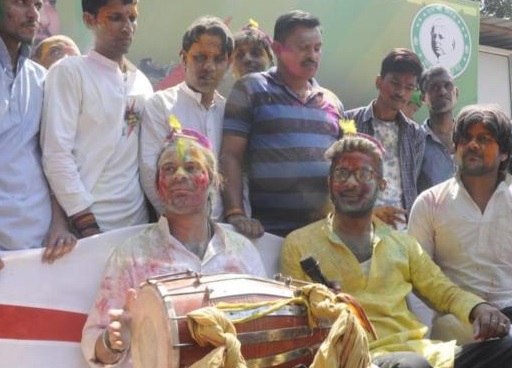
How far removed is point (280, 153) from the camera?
406cm

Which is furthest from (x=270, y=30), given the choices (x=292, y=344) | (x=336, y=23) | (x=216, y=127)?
(x=292, y=344)

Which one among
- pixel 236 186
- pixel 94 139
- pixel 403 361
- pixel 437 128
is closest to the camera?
pixel 403 361

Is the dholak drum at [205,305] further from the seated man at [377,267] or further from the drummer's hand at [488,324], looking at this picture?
the drummer's hand at [488,324]

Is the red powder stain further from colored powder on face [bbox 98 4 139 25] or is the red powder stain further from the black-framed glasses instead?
colored powder on face [bbox 98 4 139 25]

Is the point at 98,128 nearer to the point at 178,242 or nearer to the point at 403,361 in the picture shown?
the point at 178,242

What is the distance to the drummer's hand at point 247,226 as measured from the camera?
384 centimetres

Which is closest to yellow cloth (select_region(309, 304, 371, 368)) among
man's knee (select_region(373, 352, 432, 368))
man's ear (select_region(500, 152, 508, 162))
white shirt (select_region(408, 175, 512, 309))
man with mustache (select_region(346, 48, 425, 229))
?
man's knee (select_region(373, 352, 432, 368))

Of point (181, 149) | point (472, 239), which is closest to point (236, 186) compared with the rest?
point (181, 149)

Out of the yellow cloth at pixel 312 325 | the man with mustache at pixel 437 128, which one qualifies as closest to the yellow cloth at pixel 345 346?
the yellow cloth at pixel 312 325

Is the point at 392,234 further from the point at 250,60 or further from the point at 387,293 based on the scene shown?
the point at 250,60

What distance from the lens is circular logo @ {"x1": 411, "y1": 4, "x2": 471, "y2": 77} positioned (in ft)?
27.8

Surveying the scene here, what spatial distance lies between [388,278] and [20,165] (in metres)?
1.63

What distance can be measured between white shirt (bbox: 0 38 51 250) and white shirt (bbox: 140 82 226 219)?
477 millimetres

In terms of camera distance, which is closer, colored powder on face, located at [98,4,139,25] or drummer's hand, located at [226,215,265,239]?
colored powder on face, located at [98,4,139,25]
